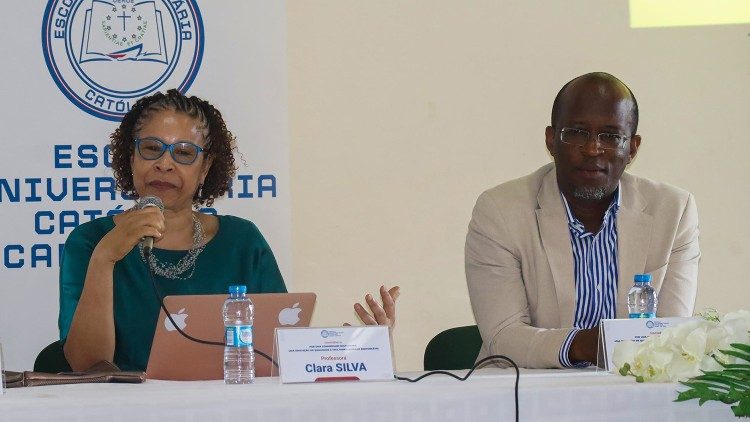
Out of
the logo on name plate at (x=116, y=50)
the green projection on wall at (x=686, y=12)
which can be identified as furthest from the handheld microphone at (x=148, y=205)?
the green projection on wall at (x=686, y=12)

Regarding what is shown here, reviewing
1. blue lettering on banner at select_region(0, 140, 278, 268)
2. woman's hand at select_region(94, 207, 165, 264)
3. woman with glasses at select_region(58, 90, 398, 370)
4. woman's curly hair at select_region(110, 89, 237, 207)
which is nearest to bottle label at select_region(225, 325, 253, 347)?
woman's hand at select_region(94, 207, 165, 264)

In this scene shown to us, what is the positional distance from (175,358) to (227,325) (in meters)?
0.17

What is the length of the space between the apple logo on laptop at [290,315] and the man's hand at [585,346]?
0.68 m

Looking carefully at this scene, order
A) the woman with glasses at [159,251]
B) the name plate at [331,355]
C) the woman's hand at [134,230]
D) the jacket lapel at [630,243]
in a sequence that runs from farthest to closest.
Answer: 1. the jacket lapel at [630,243]
2. the woman with glasses at [159,251]
3. the woman's hand at [134,230]
4. the name plate at [331,355]

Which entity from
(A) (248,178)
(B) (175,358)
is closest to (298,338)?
(B) (175,358)

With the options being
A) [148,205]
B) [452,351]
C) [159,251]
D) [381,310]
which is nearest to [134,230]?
[148,205]

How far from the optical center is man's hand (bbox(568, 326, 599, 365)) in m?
2.38

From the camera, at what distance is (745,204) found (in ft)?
13.6

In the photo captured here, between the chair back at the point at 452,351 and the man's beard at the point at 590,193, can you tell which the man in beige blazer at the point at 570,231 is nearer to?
the man's beard at the point at 590,193

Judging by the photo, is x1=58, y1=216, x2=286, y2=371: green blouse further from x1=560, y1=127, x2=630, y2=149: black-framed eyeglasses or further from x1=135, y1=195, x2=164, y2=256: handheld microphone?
x1=560, y1=127, x2=630, y2=149: black-framed eyeglasses

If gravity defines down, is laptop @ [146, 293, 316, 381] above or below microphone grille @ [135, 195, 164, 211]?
below

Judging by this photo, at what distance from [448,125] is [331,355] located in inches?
81.9

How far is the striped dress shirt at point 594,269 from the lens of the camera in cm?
290

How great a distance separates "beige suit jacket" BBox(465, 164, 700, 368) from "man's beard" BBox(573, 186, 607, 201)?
0.21 ft
